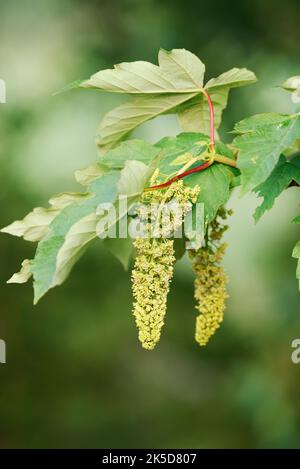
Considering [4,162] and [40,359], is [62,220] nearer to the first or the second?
[4,162]

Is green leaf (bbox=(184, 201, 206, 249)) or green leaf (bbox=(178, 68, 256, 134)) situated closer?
green leaf (bbox=(184, 201, 206, 249))

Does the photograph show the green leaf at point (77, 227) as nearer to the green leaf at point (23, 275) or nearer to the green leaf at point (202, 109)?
the green leaf at point (23, 275)

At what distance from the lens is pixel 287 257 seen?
2.27 m

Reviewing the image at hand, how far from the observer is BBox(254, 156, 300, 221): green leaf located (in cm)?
52

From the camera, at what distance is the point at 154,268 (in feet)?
1.61

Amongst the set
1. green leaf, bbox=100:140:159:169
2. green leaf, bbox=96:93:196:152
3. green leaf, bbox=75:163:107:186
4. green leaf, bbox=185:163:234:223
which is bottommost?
green leaf, bbox=185:163:234:223

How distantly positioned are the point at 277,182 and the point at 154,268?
0.39 feet

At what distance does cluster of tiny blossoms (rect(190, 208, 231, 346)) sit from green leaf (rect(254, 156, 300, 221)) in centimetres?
7
